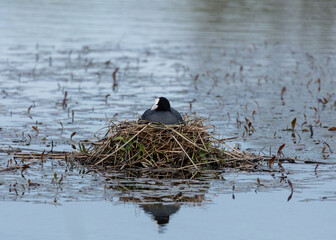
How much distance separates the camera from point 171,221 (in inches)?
256

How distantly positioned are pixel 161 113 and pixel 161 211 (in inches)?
90.8

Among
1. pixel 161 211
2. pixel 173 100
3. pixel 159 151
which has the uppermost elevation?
pixel 173 100

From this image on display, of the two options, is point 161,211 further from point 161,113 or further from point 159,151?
point 161,113

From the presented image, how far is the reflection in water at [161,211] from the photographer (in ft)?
21.3

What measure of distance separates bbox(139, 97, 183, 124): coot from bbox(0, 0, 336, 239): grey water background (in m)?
1.05

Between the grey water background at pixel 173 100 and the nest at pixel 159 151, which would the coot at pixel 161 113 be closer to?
the nest at pixel 159 151

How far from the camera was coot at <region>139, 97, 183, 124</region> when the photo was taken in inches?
348

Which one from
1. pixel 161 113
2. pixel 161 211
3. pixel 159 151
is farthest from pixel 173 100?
pixel 161 211

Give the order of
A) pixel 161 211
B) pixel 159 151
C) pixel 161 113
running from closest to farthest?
pixel 161 211 → pixel 159 151 → pixel 161 113

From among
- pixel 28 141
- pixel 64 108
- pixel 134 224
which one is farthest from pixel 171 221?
pixel 64 108

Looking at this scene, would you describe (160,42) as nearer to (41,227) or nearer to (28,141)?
(28,141)

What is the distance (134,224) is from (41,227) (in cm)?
83

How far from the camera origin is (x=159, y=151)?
859 cm

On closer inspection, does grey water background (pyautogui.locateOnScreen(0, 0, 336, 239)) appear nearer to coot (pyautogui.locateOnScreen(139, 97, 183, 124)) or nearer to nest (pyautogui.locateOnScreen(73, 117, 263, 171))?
nest (pyautogui.locateOnScreen(73, 117, 263, 171))
